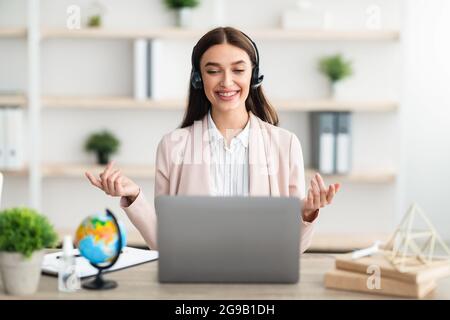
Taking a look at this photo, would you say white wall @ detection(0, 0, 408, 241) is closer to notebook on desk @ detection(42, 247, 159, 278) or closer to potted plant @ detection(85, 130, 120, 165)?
potted plant @ detection(85, 130, 120, 165)

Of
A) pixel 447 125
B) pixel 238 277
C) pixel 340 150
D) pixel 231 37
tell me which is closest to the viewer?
pixel 238 277

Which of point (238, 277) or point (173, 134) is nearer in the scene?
point (238, 277)

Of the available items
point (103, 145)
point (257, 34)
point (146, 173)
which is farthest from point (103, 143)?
point (257, 34)

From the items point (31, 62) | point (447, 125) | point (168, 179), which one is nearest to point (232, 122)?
point (168, 179)

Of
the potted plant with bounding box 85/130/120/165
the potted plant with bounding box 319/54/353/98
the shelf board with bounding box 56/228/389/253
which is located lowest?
the shelf board with bounding box 56/228/389/253

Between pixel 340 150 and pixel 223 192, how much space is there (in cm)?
173

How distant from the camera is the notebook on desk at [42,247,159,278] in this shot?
5.83 ft

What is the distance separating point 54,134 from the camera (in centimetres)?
416

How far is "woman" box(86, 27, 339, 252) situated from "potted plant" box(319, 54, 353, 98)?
1704mm

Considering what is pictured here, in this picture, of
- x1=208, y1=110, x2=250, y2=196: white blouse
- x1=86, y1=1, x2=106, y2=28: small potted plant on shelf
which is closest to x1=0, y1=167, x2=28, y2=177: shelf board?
x1=86, y1=1, x2=106, y2=28: small potted plant on shelf

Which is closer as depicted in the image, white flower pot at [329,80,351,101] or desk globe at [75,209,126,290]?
desk globe at [75,209,126,290]

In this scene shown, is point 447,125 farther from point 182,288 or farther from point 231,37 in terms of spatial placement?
point 182,288

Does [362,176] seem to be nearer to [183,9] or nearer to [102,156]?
[183,9]

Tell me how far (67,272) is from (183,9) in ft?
8.49
